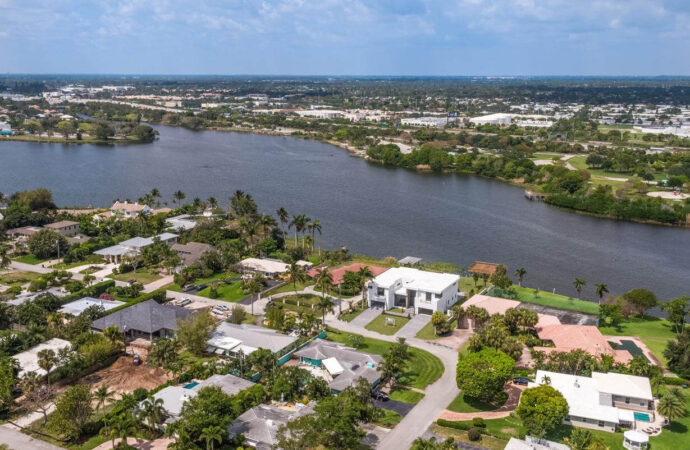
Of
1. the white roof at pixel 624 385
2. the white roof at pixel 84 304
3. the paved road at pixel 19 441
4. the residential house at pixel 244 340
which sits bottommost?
the paved road at pixel 19 441

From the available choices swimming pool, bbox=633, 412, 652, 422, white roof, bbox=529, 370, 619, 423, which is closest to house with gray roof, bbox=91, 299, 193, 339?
white roof, bbox=529, 370, 619, 423

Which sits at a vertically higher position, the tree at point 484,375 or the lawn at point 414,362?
the tree at point 484,375

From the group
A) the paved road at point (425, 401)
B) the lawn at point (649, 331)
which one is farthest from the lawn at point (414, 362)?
the lawn at point (649, 331)

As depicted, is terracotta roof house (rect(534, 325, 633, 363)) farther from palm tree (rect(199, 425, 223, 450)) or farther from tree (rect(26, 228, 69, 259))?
tree (rect(26, 228, 69, 259))

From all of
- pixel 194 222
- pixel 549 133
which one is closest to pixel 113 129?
pixel 194 222

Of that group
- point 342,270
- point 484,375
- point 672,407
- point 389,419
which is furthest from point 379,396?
point 342,270

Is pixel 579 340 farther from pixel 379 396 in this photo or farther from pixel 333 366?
pixel 333 366

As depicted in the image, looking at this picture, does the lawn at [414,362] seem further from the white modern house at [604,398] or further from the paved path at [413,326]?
the white modern house at [604,398]

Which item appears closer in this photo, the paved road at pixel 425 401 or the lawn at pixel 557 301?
the paved road at pixel 425 401
